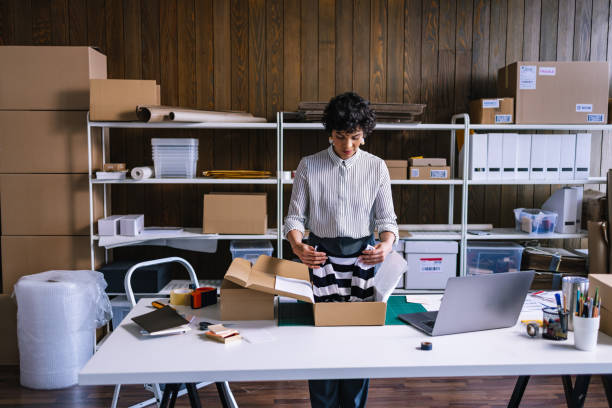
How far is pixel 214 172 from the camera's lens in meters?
3.35

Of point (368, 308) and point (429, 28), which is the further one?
point (429, 28)

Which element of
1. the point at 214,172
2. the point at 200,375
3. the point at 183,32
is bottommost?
the point at 200,375

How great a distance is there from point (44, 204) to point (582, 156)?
11.5ft

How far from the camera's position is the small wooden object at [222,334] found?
1547mm

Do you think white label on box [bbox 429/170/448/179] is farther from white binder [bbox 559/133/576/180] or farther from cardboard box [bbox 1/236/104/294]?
cardboard box [bbox 1/236/104/294]

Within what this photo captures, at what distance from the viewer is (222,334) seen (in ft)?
5.13

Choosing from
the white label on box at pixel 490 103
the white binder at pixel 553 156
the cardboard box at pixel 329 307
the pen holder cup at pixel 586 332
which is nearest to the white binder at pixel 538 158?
the white binder at pixel 553 156


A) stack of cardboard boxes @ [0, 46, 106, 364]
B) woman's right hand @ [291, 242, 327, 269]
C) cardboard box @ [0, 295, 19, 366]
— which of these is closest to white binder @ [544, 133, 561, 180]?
woman's right hand @ [291, 242, 327, 269]

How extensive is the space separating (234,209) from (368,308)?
1.79 m

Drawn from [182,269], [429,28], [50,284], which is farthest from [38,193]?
[429,28]

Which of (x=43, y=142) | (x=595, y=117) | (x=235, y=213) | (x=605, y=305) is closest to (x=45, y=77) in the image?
(x=43, y=142)

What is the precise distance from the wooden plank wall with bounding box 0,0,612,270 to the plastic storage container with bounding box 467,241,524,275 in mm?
665

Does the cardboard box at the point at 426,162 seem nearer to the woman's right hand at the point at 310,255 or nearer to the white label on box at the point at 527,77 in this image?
the white label on box at the point at 527,77

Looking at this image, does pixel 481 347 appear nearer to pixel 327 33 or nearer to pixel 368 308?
pixel 368 308
